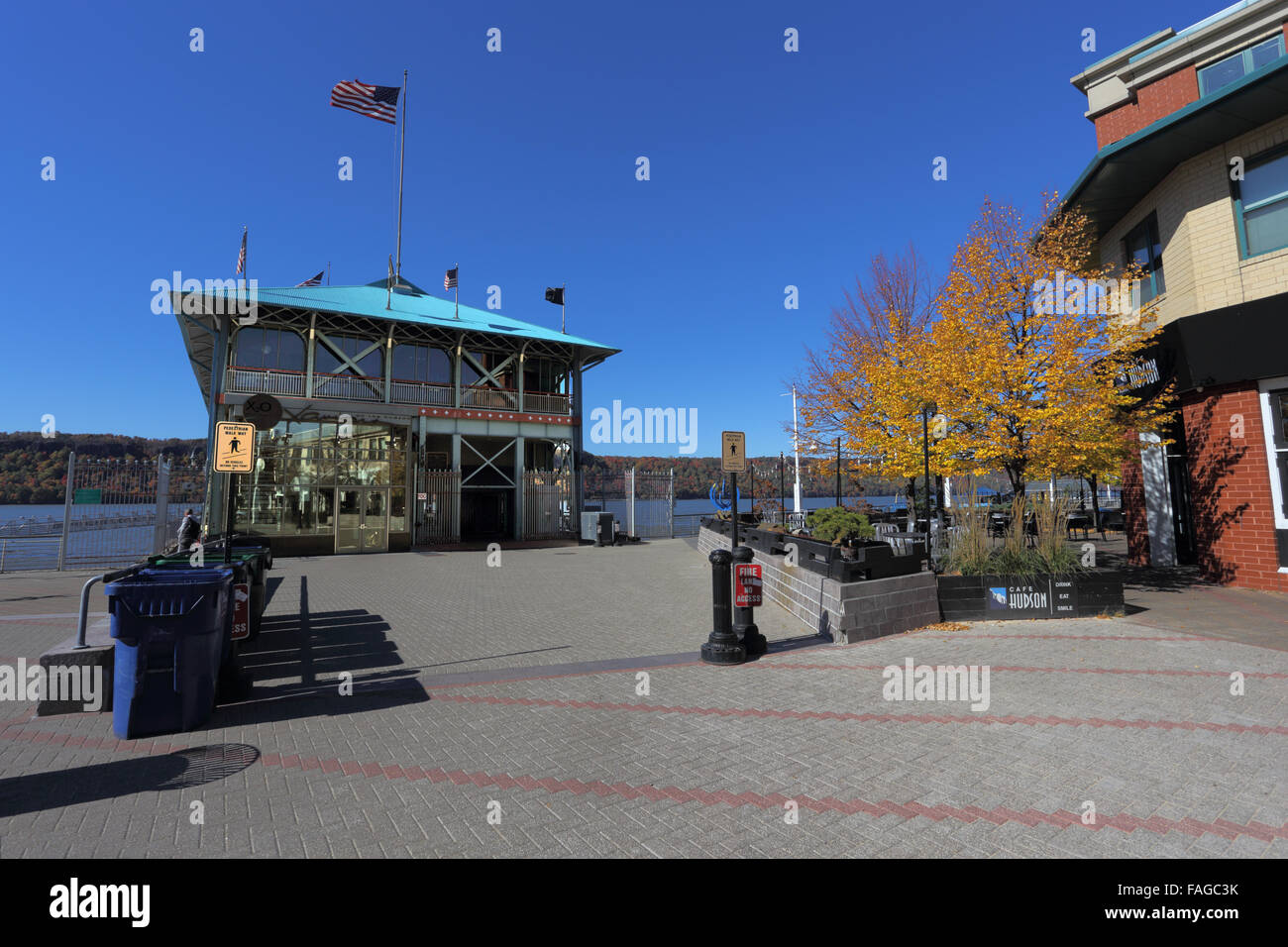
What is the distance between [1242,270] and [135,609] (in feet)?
55.1

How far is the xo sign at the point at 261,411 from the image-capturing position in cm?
652

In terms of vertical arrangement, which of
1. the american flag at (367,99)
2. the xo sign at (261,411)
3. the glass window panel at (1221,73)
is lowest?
the xo sign at (261,411)

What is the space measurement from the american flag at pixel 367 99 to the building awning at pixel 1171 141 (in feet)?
78.6

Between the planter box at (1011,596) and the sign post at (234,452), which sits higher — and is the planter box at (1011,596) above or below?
below

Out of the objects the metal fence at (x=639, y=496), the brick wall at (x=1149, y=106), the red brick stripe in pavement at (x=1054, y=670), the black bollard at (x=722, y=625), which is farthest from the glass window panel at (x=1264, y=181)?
the metal fence at (x=639, y=496)

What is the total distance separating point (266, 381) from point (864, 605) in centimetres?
2246

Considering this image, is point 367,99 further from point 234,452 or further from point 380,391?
point 234,452

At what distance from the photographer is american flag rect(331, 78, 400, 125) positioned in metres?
22.8

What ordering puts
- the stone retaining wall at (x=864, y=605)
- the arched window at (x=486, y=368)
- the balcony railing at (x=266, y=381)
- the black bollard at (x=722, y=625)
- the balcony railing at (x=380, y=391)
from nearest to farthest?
the black bollard at (x=722, y=625) < the stone retaining wall at (x=864, y=605) < the balcony railing at (x=266, y=381) < the balcony railing at (x=380, y=391) < the arched window at (x=486, y=368)

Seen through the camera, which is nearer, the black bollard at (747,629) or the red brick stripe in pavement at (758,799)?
the red brick stripe in pavement at (758,799)

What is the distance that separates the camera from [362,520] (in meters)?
20.9

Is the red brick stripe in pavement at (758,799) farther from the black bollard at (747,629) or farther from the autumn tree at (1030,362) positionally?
the autumn tree at (1030,362)

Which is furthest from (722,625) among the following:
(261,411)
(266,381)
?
(266,381)
